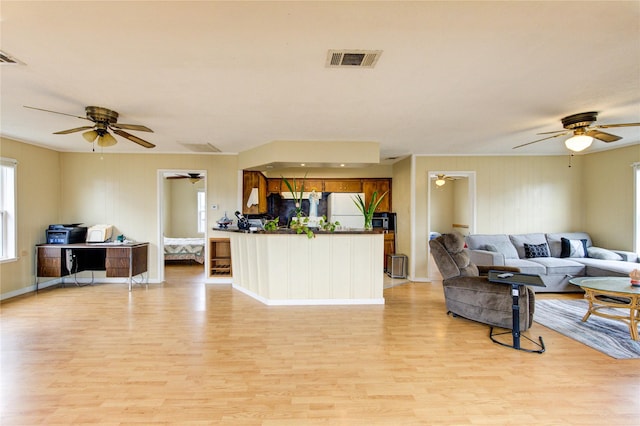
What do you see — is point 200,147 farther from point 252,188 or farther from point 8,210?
point 8,210

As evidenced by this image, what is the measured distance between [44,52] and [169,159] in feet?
13.4

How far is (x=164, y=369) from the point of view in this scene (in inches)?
105

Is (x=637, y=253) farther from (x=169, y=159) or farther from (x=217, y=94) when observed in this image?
(x=169, y=159)

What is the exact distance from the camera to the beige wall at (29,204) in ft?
16.3

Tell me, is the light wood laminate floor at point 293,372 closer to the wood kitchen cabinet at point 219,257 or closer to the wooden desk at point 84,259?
the wooden desk at point 84,259

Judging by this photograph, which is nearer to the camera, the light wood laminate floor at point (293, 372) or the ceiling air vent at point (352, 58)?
the light wood laminate floor at point (293, 372)

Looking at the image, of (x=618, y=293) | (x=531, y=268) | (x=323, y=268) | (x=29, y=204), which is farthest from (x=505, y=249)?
(x=29, y=204)

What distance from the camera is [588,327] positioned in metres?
3.62

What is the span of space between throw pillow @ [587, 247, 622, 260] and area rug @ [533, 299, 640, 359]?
4.19ft

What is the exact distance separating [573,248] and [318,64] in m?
6.01

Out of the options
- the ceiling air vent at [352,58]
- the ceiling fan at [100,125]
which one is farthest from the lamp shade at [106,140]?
the ceiling air vent at [352,58]

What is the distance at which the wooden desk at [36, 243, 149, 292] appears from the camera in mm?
5316

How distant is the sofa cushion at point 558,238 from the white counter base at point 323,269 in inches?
148

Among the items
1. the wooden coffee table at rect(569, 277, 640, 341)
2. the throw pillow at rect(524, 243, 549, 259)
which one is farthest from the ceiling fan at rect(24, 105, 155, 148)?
the throw pillow at rect(524, 243, 549, 259)
